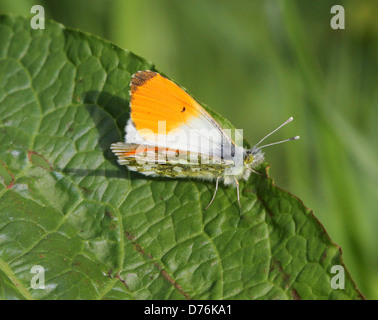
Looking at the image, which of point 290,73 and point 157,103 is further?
point 290,73

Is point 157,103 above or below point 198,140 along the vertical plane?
above

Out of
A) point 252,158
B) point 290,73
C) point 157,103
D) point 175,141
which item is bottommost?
point 252,158

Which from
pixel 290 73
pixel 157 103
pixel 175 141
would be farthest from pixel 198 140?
pixel 290 73

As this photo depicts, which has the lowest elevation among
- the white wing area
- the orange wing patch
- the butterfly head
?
the butterfly head

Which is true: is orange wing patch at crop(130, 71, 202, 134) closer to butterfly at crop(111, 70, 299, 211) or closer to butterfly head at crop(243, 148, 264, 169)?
butterfly at crop(111, 70, 299, 211)

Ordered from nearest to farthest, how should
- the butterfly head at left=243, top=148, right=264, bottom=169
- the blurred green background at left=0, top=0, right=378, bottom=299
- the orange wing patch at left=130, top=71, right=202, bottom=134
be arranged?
the orange wing patch at left=130, top=71, right=202, bottom=134, the butterfly head at left=243, top=148, right=264, bottom=169, the blurred green background at left=0, top=0, right=378, bottom=299

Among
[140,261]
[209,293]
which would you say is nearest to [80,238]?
[140,261]

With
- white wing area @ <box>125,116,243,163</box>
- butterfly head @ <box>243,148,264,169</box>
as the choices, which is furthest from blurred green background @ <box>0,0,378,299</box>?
white wing area @ <box>125,116,243,163</box>

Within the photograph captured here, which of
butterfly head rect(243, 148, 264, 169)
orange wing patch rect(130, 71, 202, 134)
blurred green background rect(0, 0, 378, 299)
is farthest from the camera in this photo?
blurred green background rect(0, 0, 378, 299)

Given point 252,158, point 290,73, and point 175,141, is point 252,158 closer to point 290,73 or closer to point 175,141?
point 175,141
